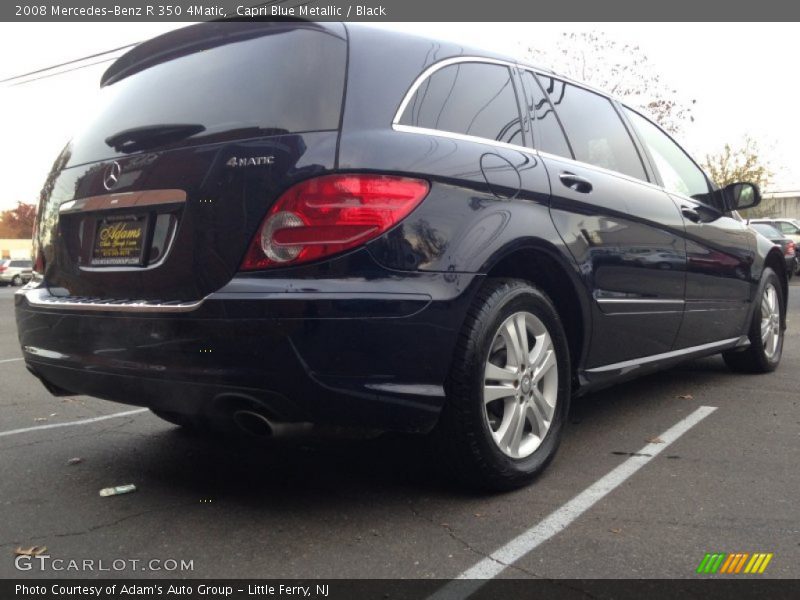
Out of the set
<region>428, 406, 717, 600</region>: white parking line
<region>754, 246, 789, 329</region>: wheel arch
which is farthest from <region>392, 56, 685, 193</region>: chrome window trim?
<region>754, 246, 789, 329</region>: wheel arch

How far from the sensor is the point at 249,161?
2.60 meters

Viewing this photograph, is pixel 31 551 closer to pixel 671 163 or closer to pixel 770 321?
pixel 671 163

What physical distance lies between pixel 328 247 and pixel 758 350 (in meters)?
4.18

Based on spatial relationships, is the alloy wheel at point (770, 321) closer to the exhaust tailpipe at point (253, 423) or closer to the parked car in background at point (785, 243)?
the exhaust tailpipe at point (253, 423)

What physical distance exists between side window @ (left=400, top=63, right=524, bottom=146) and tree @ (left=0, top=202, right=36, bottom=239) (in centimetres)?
9195

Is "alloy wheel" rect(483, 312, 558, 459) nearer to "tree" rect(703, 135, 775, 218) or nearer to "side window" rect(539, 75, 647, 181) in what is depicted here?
"side window" rect(539, 75, 647, 181)

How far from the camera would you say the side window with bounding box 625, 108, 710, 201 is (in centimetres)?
459

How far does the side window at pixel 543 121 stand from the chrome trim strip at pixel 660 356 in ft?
3.33

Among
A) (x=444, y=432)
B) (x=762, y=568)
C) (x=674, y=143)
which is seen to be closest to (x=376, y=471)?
(x=444, y=432)

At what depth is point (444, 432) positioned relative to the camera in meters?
2.81

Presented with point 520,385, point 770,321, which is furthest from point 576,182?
point 770,321

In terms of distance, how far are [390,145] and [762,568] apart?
69.4 inches

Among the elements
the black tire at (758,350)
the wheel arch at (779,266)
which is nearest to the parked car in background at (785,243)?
the wheel arch at (779,266)
